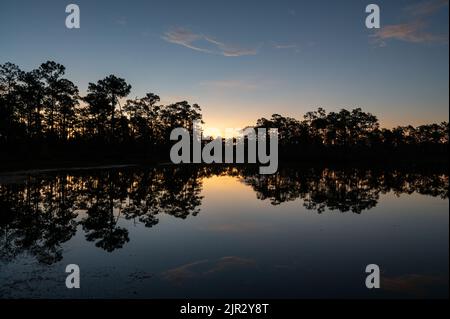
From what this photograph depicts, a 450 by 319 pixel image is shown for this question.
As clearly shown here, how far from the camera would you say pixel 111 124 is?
8156cm

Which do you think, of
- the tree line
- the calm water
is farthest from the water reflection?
the tree line

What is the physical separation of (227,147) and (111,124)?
3262 inches

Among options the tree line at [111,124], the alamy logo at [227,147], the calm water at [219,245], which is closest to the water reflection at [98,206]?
the calm water at [219,245]

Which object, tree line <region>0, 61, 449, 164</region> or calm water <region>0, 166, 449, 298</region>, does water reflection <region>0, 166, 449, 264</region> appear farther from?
tree line <region>0, 61, 449, 164</region>

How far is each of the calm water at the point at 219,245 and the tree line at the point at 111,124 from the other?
136 ft

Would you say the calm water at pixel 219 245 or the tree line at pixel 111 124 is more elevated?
the tree line at pixel 111 124

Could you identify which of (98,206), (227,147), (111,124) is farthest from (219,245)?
(227,147)

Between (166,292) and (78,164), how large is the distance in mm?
53016

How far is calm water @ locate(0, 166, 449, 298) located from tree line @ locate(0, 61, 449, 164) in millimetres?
41525

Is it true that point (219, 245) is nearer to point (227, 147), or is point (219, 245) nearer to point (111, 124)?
point (111, 124)

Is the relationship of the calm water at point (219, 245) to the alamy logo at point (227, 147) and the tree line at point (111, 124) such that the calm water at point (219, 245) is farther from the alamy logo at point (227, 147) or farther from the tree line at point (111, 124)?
the alamy logo at point (227, 147)

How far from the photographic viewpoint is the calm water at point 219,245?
927 centimetres
